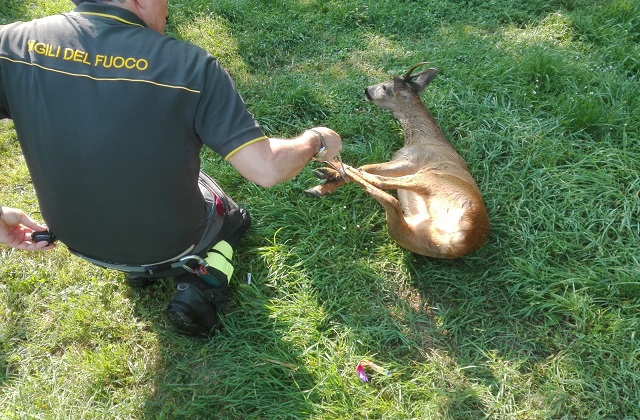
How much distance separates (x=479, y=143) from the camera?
13.8 ft

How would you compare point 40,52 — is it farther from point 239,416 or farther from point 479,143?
point 479,143

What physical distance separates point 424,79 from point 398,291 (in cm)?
218

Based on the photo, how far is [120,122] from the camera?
2180 mm

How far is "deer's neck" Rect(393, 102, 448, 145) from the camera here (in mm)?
4340

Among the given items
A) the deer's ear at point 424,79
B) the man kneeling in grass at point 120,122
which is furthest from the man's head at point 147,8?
the deer's ear at point 424,79

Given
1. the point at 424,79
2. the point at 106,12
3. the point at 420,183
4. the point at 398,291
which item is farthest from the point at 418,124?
the point at 106,12

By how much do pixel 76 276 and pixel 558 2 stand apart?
5.39 metres

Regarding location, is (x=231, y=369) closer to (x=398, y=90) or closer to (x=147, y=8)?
(x=147, y=8)

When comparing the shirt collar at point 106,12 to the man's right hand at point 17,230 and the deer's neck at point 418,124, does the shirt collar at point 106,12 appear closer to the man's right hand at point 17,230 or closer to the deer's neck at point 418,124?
the man's right hand at point 17,230

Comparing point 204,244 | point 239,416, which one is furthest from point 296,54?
point 239,416

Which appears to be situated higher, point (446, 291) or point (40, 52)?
point (40, 52)

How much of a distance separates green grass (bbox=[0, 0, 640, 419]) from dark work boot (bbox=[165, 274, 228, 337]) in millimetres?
120

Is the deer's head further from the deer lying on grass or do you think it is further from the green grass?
the green grass

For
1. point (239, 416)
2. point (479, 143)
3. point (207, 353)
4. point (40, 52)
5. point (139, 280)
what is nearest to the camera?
point (40, 52)
